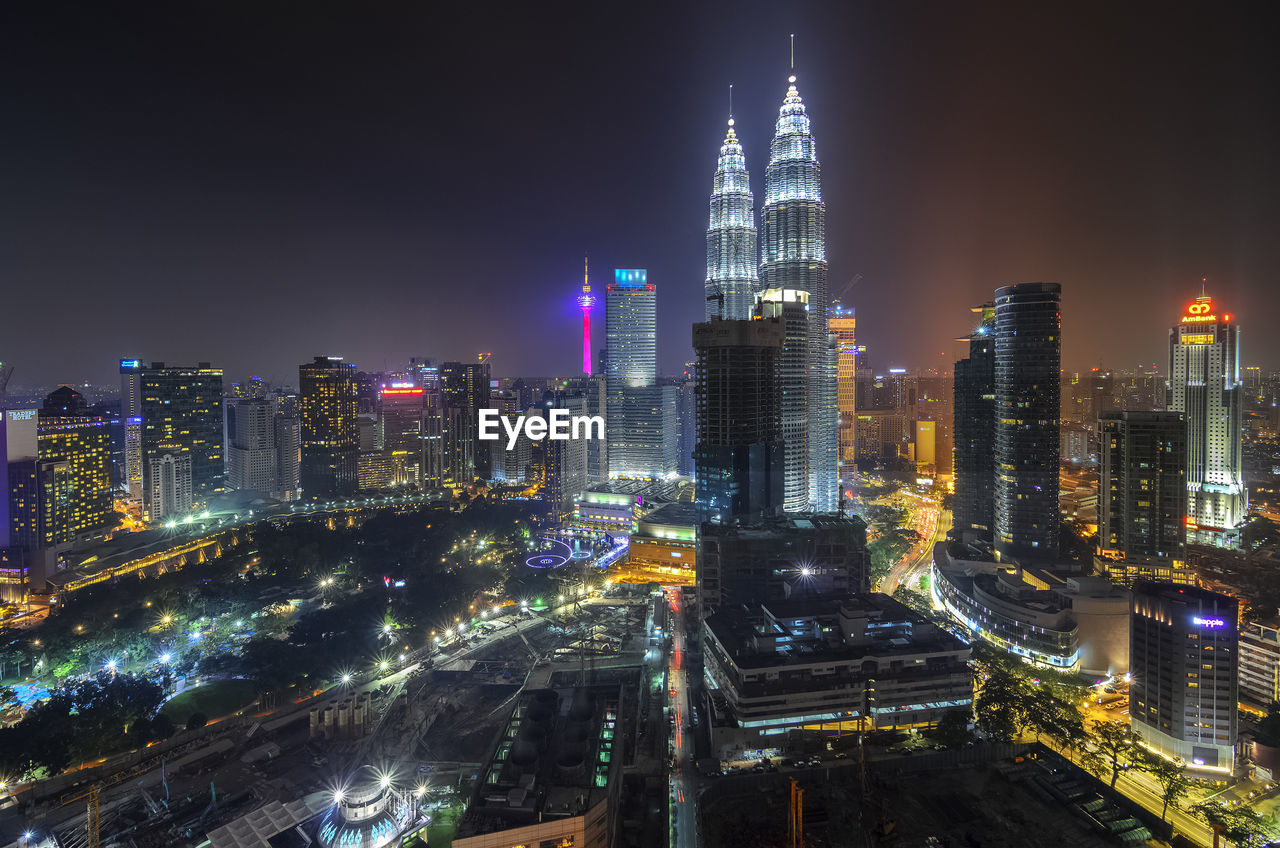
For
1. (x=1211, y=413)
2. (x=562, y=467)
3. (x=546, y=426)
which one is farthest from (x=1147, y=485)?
(x=562, y=467)

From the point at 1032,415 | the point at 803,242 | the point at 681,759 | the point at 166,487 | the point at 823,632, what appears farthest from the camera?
the point at 166,487

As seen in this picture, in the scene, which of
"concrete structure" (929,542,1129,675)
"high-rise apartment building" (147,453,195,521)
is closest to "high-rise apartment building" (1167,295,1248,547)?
"concrete structure" (929,542,1129,675)

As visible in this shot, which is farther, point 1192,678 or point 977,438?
point 977,438

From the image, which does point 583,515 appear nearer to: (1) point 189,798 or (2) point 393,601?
(2) point 393,601

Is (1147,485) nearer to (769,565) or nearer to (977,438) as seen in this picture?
(977,438)

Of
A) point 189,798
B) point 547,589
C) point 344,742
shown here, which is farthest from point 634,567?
point 189,798

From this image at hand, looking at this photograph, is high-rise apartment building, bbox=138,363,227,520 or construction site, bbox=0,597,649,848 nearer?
construction site, bbox=0,597,649,848

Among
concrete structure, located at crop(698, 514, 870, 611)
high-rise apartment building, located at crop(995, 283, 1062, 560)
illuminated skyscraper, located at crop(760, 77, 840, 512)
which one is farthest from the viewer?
illuminated skyscraper, located at crop(760, 77, 840, 512)

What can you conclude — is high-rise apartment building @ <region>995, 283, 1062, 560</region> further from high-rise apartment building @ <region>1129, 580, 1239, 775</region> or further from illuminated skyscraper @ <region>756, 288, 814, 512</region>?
high-rise apartment building @ <region>1129, 580, 1239, 775</region>
